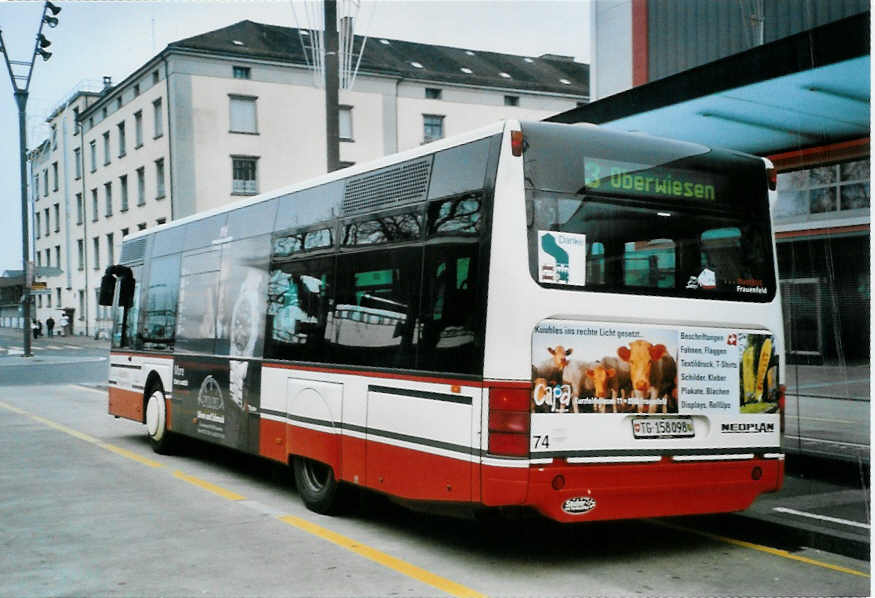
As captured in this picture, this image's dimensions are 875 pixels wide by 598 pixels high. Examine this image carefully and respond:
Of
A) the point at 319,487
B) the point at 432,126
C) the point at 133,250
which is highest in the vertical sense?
the point at 432,126

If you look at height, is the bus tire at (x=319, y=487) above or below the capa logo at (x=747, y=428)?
below

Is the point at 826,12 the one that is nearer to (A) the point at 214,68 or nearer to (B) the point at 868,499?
(B) the point at 868,499

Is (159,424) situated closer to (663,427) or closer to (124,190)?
(663,427)

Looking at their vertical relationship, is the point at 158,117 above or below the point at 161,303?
above

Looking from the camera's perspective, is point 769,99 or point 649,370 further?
point 769,99

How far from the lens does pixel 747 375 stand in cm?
669

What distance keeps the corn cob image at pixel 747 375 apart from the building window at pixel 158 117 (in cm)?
4370

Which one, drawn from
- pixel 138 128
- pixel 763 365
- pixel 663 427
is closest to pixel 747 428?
pixel 763 365

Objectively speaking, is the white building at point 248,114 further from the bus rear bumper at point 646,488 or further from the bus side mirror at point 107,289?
the bus rear bumper at point 646,488

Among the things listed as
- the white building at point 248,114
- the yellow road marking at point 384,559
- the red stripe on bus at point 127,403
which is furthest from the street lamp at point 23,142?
the yellow road marking at point 384,559

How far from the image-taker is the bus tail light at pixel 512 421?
580cm

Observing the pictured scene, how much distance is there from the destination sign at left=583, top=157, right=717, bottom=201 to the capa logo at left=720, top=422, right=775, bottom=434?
1.59 metres

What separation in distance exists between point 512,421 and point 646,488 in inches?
42.1

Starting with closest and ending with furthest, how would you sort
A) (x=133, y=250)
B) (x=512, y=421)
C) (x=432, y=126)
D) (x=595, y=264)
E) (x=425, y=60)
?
(x=512, y=421), (x=595, y=264), (x=133, y=250), (x=432, y=126), (x=425, y=60)
